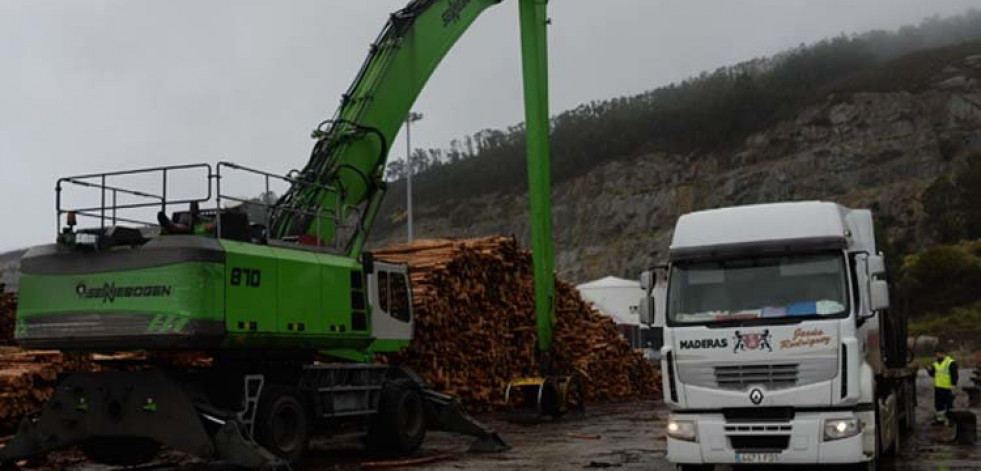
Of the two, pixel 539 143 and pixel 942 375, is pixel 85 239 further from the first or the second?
pixel 942 375

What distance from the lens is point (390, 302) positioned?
53.5 ft

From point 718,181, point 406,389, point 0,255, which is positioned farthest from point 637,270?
point 406,389

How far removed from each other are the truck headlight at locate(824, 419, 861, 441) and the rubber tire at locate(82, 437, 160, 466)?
8.60 metres

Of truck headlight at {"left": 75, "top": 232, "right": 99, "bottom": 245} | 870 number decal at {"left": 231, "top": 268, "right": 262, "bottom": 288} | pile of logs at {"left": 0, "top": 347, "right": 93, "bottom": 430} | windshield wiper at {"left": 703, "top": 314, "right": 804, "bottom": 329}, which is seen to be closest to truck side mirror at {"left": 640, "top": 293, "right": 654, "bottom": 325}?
windshield wiper at {"left": 703, "top": 314, "right": 804, "bottom": 329}

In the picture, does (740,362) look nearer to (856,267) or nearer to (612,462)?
(856,267)

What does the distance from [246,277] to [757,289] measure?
19.8ft

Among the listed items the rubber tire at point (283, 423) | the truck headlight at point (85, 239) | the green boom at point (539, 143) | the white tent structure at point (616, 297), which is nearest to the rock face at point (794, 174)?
the white tent structure at point (616, 297)

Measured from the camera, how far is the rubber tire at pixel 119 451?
14219mm

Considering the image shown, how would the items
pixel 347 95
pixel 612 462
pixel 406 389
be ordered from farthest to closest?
1. pixel 347 95
2. pixel 406 389
3. pixel 612 462

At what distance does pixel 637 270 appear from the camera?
96.6 m

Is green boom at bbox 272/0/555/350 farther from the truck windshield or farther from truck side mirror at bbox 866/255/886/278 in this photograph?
truck side mirror at bbox 866/255/886/278

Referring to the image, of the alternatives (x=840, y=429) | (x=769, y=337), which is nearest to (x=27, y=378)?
(x=769, y=337)

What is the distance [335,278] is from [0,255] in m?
14.9

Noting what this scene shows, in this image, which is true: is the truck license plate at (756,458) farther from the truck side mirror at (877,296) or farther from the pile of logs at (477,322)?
the pile of logs at (477,322)
